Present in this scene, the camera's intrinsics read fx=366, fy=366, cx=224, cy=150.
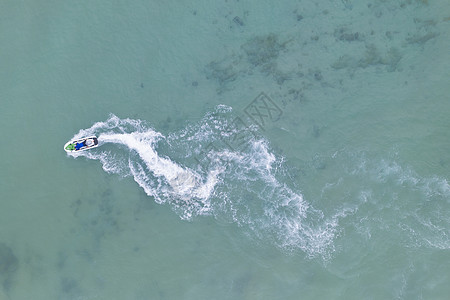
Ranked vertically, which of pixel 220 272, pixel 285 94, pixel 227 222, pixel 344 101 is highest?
pixel 285 94

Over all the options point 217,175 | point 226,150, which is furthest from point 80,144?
point 226,150

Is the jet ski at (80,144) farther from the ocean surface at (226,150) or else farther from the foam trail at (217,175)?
the ocean surface at (226,150)

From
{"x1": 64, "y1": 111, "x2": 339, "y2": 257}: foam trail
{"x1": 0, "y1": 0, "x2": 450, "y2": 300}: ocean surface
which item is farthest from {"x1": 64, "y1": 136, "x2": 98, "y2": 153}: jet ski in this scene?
{"x1": 0, "y1": 0, "x2": 450, "y2": 300}: ocean surface

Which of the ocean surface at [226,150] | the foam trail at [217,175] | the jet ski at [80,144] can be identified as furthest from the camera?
the jet ski at [80,144]

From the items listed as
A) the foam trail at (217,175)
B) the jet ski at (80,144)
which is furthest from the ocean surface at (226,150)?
the jet ski at (80,144)

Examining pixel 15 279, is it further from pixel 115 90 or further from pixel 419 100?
pixel 419 100

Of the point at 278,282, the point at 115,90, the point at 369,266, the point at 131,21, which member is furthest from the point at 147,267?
the point at 131,21

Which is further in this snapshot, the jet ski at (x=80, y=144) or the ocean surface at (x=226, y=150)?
the jet ski at (x=80, y=144)
